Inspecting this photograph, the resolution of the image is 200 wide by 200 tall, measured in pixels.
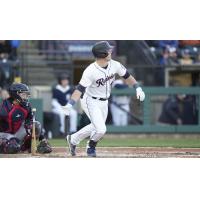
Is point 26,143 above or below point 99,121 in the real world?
below

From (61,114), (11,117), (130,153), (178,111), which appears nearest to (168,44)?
(178,111)

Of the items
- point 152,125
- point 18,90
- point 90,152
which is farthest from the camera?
point 152,125

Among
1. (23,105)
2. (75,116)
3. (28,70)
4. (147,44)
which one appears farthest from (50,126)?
(23,105)

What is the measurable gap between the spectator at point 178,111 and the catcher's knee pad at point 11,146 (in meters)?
6.58

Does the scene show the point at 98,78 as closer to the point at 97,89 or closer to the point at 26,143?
the point at 97,89

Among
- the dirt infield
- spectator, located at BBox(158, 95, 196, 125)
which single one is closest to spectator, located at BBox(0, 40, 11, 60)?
spectator, located at BBox(158, 95, 196, 125)

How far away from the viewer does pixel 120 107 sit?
57.4 ft

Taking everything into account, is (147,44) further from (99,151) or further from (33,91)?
(99,151)

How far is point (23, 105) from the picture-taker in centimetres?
1138

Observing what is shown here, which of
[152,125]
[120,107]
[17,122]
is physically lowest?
[152,125]

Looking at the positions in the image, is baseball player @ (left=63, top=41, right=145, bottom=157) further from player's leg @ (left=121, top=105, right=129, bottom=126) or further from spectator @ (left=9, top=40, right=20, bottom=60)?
spectator @ (left=9, top=40, right=20, bottom=60)

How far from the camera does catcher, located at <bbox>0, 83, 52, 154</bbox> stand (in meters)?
11.3

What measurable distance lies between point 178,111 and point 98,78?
713cm

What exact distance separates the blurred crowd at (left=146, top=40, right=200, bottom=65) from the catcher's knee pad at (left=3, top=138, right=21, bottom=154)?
7.89 m
